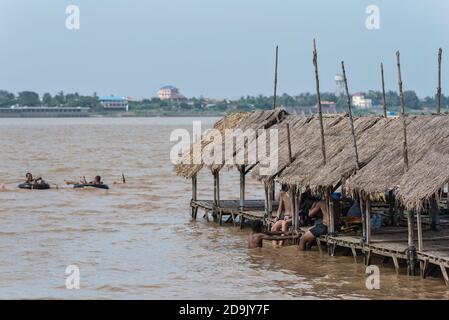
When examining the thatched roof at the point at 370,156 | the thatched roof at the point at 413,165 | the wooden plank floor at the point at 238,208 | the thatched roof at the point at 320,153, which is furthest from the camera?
the wooden plank floor at the point at 238,208

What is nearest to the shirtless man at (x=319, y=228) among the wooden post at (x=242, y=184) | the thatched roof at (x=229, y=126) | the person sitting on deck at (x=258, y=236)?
the person sitting on deck at (x=258, y=236)

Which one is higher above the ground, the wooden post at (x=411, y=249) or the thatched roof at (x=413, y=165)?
the thatched roof at (x=413, y=165)

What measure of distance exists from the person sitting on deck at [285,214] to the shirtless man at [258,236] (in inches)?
13.9

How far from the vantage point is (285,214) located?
960 inches

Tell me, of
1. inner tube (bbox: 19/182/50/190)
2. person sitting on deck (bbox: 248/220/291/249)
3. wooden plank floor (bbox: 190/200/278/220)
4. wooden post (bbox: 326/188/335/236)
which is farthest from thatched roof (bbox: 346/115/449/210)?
inner tube (bbox: 19/182/50/190)

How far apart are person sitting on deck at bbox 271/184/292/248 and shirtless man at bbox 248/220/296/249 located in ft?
1.16

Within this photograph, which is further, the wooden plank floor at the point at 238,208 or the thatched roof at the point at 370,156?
the wooden plank floor at the point at 238,208

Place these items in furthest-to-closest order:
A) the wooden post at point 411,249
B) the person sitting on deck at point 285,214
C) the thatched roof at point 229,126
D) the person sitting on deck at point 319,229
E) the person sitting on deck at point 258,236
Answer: the thatched roof at point 229,126 < the person sitting on deck at point 285,214 < the person sitting on deck at point 258,236 < the person sitting on deck at point 319,229 < the wooden post at point 411,249

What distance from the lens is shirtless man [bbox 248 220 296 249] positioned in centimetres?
2322

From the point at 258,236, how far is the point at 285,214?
982mm

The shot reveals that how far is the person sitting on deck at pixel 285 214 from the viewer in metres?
23.8

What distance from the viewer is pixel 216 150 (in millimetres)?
28297

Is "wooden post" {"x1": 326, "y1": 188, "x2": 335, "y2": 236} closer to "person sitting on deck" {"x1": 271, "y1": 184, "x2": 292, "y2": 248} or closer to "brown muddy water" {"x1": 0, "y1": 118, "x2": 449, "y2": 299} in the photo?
"brown muddy water" {"x1": 0, "y1": 118, "x2": 449, "y2": 299}

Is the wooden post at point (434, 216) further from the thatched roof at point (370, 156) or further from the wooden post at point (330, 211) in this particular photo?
the wooden post at point (330, 211)
